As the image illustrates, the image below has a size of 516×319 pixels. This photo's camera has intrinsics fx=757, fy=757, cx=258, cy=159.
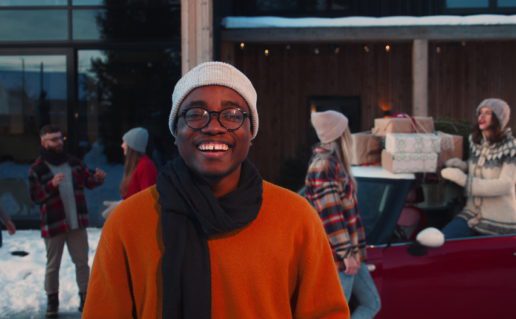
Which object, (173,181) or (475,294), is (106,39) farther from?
(173,181)

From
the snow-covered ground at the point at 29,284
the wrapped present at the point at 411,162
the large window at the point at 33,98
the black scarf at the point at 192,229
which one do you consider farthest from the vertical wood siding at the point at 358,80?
the black scarf at the point at 192,229

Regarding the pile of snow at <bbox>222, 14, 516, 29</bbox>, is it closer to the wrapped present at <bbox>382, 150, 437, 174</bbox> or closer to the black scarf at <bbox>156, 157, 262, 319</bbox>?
the wrapped present at <bbox>382, 150, 437, 174</bbox>

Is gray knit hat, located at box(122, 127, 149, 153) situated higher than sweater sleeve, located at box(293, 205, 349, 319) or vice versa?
gray knit hat, located at box(122, 127, 149, 153)

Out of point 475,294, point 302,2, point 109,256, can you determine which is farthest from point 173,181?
point 302,2

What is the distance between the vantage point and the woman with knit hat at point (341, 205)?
14.1ft

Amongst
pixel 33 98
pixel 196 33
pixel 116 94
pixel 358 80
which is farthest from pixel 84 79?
pixel 358 80

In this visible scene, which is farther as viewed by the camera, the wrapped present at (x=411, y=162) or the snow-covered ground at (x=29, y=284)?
the snow-covered ground at (x=29, y=284)

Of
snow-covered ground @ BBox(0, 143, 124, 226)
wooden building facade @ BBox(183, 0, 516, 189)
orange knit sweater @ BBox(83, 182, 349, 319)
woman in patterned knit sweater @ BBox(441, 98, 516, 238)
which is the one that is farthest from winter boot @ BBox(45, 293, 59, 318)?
wooden building facade @ BBox(183, 0, 516, 189)

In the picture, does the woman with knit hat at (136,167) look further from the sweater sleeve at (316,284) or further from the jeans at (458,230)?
the sweater sleeve at (316,284)

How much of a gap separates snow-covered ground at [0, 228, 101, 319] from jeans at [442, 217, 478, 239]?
3.33 m

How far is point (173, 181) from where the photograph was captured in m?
2.08

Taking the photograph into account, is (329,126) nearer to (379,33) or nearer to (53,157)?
(53,157)

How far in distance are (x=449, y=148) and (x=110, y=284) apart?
391 centimetres

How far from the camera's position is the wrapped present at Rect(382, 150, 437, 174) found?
5020 millimetres
